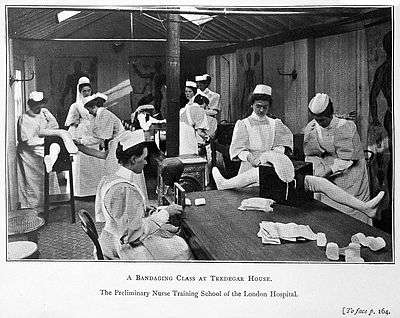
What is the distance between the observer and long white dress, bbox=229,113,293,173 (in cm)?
103

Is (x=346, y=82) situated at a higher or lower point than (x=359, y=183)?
higher

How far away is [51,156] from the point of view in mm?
1027

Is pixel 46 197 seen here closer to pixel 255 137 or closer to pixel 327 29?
pixel 255 137

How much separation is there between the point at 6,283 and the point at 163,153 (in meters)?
0.39

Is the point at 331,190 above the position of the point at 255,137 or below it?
below

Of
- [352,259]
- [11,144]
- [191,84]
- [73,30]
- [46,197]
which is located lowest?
[352,259]

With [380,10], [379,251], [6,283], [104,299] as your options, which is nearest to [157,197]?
[104,299]

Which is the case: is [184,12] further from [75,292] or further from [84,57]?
[75,292]

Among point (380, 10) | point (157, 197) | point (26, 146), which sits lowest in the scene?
point (157, 197)

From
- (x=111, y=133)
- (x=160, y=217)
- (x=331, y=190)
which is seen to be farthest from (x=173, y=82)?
(x=331, y=190)

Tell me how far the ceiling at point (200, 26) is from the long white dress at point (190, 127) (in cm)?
12

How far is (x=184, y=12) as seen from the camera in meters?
1.01

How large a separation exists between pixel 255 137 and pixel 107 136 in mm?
283

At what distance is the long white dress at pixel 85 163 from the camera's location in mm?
1024
